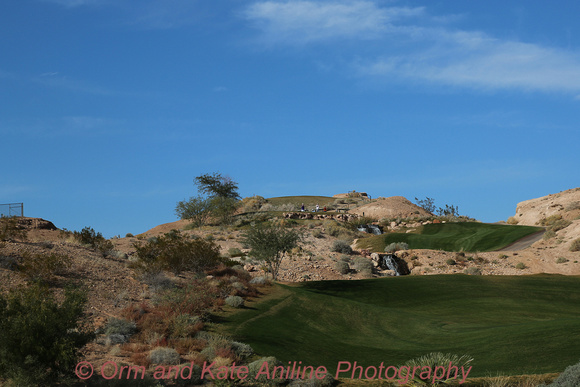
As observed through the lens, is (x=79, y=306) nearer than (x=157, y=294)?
Yes

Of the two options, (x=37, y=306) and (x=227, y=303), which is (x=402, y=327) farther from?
(x=37, y=306)

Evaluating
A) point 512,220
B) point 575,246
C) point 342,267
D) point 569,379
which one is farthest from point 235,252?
point 512,220

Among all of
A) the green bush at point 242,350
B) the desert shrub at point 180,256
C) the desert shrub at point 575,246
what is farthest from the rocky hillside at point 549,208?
the green bush at point 242,350

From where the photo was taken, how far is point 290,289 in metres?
32.8

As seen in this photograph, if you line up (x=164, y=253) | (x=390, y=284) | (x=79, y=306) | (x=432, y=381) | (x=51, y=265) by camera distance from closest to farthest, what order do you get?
1. (x=432, y=381)
2. (x=79, y=306)
3. (x=51, y=265)
4. (x=164, y=253)
5. (x=390, y=284)

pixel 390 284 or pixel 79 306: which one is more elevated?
pixel 390 284

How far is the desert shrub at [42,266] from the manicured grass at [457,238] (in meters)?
41.5

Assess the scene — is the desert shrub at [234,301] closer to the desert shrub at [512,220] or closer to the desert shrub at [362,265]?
the desert shrub at [362,265]

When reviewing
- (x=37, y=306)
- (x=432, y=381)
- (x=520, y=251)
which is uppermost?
(x=520, y=251)

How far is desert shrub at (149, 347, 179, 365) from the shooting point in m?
17.6

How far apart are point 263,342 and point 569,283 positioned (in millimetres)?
28555

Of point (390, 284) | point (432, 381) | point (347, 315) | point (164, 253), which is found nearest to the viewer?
point (432, 381)

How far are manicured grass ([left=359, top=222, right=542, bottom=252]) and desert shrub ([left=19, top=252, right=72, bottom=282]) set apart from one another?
1635 inches

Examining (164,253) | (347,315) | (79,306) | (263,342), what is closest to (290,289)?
(347,315)
